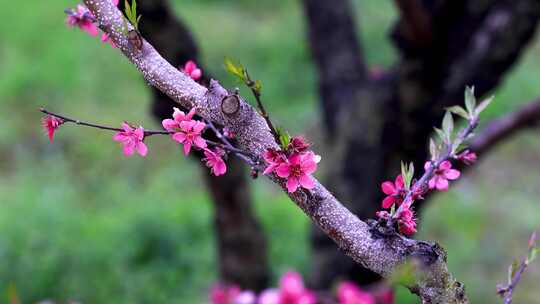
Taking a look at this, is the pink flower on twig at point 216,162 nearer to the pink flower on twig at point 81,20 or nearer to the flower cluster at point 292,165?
the flower cluster at point 292,165

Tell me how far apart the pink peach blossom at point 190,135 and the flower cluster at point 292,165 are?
0.08 metres

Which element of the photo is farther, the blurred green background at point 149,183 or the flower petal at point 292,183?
the blurred green background at point 149,183

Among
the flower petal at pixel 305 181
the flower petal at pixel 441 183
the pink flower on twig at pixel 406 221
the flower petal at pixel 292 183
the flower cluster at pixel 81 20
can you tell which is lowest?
the flower petal at pixel 292 183

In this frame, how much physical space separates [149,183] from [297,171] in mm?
4429

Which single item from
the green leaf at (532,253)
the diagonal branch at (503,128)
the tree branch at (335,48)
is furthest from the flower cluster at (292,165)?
the tree branch at (335,48)

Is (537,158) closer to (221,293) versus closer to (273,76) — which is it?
(273,76)

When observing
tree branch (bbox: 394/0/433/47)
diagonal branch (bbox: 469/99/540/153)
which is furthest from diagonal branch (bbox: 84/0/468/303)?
diagonal branch (bbox: 469/99/540/153)

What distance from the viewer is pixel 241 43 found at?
260 inches

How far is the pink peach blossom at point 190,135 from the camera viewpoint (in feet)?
2.53

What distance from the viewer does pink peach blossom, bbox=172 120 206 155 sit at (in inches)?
30.3

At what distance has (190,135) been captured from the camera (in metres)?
0.78

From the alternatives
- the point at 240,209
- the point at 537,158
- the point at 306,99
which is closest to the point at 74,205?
the point at 240,209

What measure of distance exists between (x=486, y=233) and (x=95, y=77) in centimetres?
352

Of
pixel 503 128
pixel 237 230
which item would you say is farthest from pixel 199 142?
pixel 237 230
